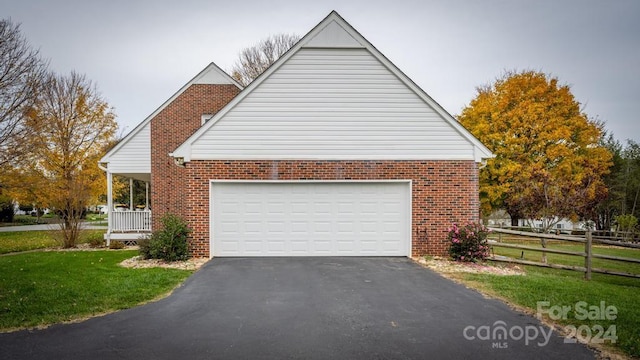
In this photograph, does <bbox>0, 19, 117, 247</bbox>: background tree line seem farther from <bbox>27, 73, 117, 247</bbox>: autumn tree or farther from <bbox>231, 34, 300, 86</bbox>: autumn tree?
<bbox>231, 34, 300, 86</bbox>: autumn tree

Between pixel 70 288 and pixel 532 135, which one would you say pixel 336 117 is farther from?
pixel 532 135

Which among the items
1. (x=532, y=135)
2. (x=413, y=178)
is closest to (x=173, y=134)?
(x=413, y=178)

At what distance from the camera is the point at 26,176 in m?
17.4

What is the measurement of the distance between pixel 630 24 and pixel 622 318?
16.2 m

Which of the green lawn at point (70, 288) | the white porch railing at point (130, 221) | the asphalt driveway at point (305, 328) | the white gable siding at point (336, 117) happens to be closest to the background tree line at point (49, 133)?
the white porch railing at point (130, 221)

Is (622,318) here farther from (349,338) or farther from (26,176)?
(26,176)

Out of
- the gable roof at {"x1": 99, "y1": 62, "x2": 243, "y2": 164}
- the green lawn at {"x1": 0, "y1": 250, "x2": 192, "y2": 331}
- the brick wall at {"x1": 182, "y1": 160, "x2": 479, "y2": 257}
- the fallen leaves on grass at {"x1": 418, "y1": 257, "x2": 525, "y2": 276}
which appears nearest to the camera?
the green lawn at {"x1": 0, "y1": 250, "x2": 192, "y2": 331}

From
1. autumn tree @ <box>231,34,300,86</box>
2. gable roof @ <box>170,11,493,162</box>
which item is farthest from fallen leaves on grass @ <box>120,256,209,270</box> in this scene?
autumn tree @ <box>231,34,300,86</box>

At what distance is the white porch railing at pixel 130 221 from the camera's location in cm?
1584

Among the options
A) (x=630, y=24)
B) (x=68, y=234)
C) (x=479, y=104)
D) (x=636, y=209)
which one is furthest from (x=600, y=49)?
(x=68, y=234)

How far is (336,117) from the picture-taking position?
35.7 feet

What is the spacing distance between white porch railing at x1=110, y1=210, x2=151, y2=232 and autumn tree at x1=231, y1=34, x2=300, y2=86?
16904 millimetres

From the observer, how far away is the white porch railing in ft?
52.0

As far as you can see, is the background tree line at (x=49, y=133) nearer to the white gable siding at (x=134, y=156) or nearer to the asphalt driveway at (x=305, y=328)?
the white gable siding at (x=134, y=156)
